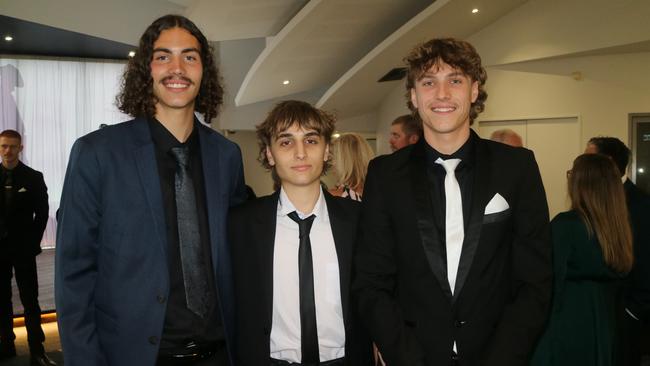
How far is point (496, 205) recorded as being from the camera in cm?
154

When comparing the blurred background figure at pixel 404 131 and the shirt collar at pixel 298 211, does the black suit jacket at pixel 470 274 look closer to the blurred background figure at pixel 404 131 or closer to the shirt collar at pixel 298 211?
the shirt collar at pixel 298 211

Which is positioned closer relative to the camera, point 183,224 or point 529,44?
point 183,224

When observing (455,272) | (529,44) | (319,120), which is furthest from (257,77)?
(455,272)

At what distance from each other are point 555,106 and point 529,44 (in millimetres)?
1096

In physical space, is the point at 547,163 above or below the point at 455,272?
above

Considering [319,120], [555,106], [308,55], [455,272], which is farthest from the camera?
[308,55]

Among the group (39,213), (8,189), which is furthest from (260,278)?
(8,189)

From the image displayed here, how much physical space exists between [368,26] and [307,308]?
774cm

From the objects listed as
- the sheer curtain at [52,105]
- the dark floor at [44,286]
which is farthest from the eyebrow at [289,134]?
the sheer curtain at [52,105]

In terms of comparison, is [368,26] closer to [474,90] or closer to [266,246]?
[474,90]

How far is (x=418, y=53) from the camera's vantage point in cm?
177

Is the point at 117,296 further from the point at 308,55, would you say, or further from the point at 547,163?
the point at 308,55

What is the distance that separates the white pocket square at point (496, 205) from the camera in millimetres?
1538

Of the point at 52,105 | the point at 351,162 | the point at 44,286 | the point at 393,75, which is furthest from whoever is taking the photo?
the point at 393,75
